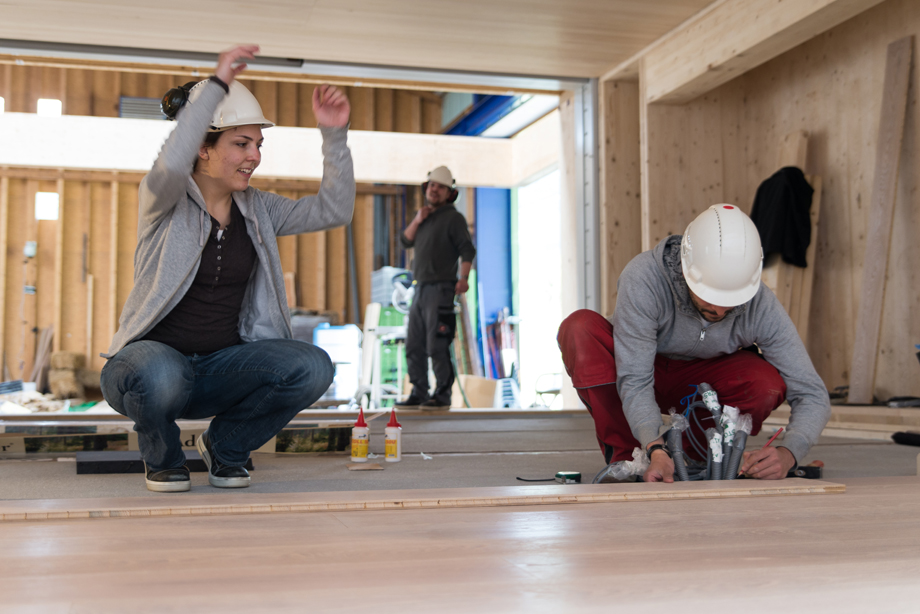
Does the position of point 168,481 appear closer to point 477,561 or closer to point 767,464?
point 477,561

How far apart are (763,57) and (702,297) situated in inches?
127

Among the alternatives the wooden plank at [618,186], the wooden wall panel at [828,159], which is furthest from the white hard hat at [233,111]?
the wooden plank at [618,186]

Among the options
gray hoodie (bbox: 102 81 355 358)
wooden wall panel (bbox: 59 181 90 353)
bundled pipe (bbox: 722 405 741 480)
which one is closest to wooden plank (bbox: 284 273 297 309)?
wooden wall panel (bbox: 59 181 90 353)

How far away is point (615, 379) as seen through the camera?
239cm

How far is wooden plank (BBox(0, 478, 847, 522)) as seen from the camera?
1.58 meters

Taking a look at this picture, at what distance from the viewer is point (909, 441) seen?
12.3 feet

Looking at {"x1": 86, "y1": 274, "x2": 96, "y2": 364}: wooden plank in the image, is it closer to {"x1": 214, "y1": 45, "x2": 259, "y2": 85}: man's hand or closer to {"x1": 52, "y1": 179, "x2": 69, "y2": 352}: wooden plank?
{"x1": 52, "y1": 179, "x2": 69, "y2": 352}: wooden plank

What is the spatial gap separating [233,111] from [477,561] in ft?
4.94

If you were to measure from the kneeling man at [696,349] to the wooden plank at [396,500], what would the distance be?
0.57 feet

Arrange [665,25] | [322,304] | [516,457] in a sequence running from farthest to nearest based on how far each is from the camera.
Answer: [322,304]
[665,25]
[516,457]

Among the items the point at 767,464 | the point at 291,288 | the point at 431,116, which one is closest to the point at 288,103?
the point at 431,116

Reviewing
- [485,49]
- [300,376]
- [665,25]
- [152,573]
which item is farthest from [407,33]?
[152,573]

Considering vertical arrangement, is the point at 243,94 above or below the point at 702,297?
above

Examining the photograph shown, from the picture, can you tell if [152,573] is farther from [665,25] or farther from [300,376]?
[665,25]
